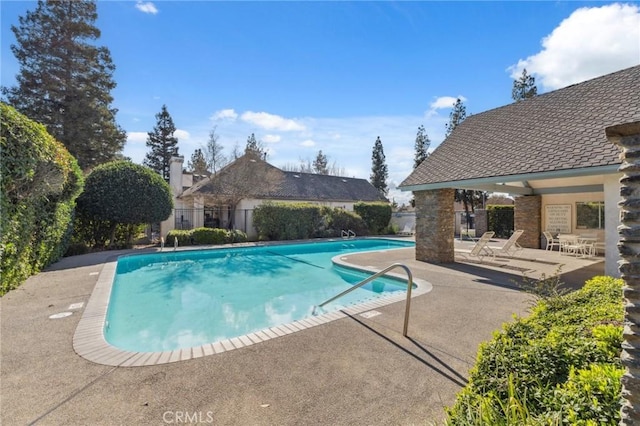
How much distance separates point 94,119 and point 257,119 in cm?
1282

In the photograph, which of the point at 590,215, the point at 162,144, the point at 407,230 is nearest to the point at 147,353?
the point at 590,215

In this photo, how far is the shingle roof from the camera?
8.19m

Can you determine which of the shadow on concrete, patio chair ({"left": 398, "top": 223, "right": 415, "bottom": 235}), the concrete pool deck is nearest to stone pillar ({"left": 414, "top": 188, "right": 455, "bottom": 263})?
the concrete pool deck

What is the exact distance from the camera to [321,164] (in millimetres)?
55688

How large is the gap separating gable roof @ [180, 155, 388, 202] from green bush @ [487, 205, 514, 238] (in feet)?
42.9

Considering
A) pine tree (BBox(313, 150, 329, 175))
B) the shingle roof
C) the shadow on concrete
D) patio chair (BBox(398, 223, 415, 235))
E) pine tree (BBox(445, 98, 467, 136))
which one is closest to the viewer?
the shadow on concrete

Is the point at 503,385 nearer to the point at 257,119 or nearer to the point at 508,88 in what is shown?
the point at 257,119

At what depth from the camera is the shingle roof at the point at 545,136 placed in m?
8.19

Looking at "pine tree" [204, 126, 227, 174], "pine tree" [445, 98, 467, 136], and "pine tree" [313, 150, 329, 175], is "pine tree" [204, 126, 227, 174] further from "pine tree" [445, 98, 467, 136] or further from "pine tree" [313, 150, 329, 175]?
"pine tree" [313, 150, 329, 175]

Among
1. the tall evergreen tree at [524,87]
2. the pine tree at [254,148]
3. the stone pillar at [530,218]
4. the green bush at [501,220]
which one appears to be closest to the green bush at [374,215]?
the green bush at [501,220]

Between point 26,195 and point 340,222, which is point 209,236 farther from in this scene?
point 26,195

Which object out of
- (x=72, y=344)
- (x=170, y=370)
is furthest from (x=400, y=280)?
(x=72, y=344)

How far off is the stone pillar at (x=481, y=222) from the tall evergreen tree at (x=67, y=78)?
2990cm

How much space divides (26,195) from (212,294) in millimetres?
5312
